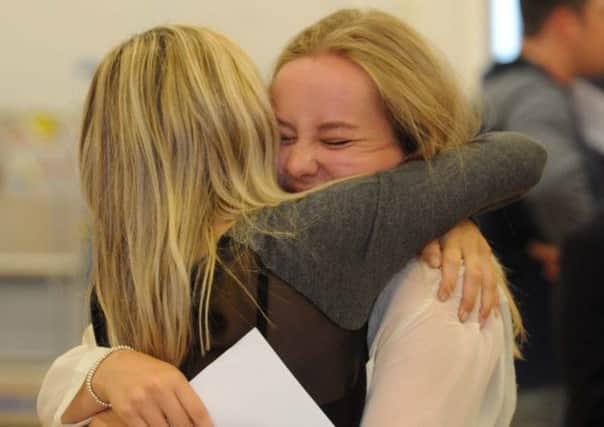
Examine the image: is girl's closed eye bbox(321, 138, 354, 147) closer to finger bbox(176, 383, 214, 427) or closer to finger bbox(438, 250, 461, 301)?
finger bbox(438, 250, 461, 301)

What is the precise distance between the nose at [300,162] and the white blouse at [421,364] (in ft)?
0.66

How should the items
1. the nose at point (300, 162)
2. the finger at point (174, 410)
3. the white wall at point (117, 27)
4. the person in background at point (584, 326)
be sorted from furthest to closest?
the white wall at point (117, 27) → the person in background at point (584, 326) → the nose at point (300, 162) → the finger at point (174, 410)

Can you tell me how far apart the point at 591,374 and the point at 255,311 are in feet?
3.42

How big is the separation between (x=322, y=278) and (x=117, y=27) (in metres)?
2.80

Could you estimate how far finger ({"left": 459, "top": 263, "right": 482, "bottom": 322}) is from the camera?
1056 mm

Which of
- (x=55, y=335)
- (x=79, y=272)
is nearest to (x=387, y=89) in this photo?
(x=79, y=272)

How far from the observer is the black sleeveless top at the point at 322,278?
1.01 meters

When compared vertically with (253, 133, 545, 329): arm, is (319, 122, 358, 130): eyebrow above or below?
above

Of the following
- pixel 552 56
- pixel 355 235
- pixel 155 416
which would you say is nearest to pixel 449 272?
pixel 355 235

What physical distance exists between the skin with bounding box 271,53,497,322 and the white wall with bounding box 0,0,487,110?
2362 millimetres

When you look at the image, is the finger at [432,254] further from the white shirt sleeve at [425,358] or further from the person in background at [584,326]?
the person in background at [584,326]

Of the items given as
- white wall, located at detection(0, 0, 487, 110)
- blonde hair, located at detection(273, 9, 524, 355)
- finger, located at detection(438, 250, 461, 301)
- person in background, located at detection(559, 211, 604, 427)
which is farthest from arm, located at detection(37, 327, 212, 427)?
white wall, located at detection(0, 0, 487, 110)

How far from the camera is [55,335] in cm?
367

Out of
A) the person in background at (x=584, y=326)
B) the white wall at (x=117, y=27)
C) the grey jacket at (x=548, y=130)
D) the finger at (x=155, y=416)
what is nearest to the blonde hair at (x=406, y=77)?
the finger at (x=155, y=416)
